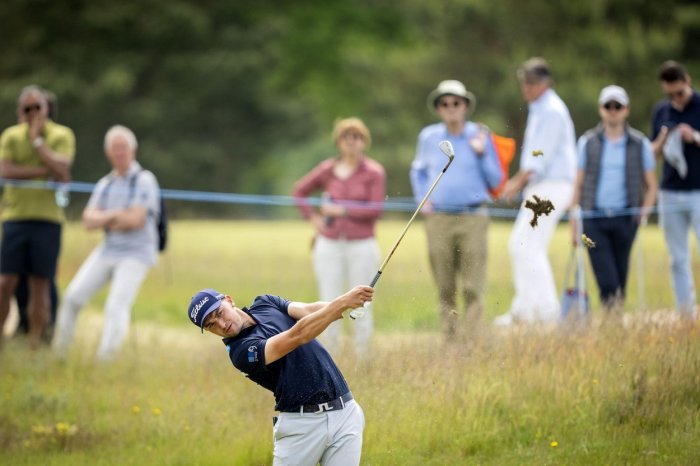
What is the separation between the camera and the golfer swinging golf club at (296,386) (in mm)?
6883

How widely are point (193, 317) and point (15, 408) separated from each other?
4.31 metres

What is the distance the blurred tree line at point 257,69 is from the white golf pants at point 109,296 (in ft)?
93.6

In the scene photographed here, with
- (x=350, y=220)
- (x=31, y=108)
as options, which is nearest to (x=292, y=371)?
(x=350, y=220)

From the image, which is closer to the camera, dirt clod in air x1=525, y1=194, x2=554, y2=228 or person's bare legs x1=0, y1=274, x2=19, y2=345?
dirt clod in air x1=525, y1=194, x2=554, y2=228

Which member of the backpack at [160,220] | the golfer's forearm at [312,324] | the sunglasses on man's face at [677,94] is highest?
the sunglasses on man's face at [677,94]

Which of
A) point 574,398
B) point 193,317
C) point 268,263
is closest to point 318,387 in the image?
point 193,317

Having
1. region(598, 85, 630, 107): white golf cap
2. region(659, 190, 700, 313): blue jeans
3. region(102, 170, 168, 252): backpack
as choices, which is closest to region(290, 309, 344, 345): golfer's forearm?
region(598, 85, 630, 107): white golf cap

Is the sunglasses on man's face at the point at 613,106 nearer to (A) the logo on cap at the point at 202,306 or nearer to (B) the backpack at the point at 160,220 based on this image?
(B) the backpack at the point at 160,220

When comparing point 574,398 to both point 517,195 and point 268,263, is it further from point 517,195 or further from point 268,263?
point 268,263

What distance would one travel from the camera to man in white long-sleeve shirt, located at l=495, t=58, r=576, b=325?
11.4 meters

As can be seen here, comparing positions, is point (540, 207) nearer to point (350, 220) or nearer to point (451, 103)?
point (451, 103)

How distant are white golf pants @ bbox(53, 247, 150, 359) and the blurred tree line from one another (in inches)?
1123

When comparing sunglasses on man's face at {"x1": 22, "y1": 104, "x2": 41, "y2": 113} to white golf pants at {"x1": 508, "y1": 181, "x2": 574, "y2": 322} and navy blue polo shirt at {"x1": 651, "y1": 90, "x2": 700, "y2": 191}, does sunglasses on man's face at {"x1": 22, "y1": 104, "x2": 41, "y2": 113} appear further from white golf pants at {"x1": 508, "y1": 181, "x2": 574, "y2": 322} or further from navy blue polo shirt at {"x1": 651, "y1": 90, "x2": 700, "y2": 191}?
navy blue polo shirt at {"x1": 651, "y1": 90, "x2": 700, "y2": 191}

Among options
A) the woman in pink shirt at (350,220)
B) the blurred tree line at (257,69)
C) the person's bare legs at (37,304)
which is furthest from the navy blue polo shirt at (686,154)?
the blurred tree line at (257,69)
